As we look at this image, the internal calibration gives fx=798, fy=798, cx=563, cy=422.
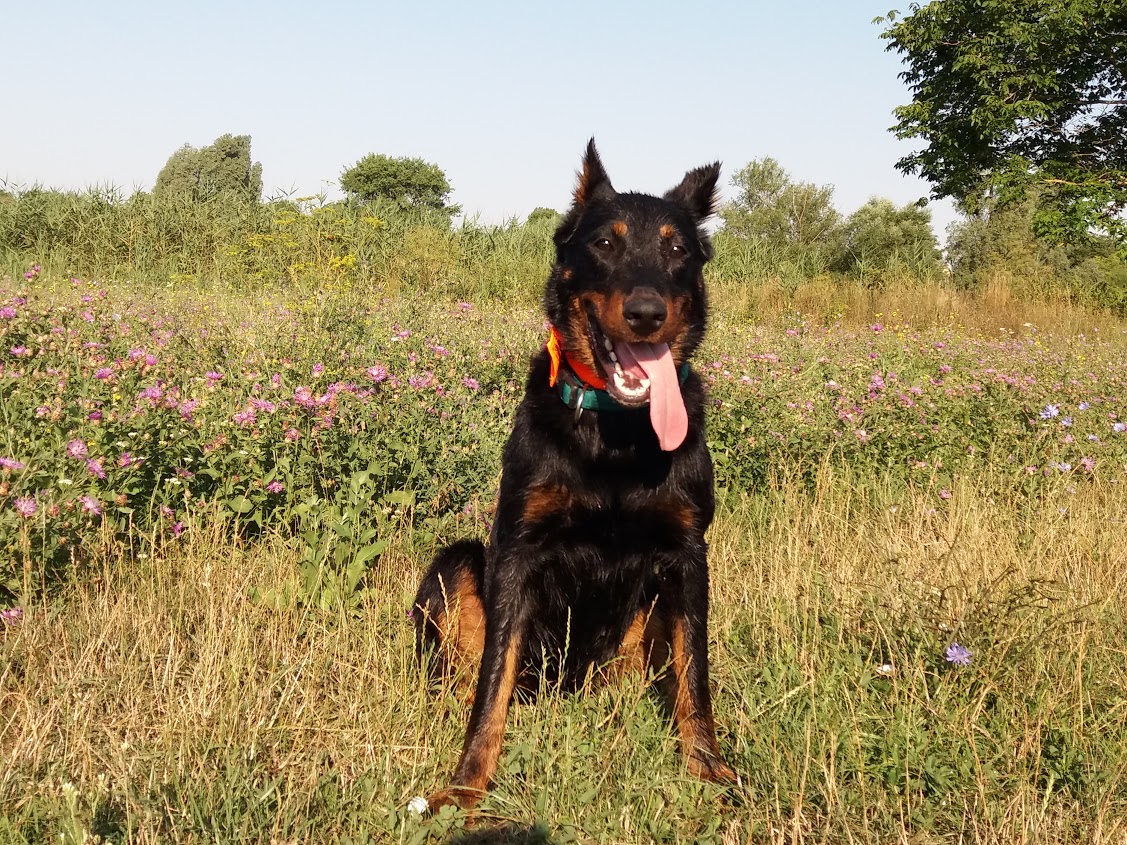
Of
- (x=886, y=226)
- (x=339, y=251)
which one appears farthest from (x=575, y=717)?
(x=886, y=226)

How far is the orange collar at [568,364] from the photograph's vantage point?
97.2 inches

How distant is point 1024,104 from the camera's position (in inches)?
838

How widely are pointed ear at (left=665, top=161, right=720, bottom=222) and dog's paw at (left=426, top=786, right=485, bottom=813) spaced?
6.80ft

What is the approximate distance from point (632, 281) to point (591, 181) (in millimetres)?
698

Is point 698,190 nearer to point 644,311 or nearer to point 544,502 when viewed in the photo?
point 644,311

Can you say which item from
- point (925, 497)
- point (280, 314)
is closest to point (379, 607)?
point (925, 497)

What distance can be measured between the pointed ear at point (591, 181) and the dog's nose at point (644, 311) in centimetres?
74

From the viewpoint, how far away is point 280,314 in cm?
578

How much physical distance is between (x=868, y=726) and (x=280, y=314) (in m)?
4.83

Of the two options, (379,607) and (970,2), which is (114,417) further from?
(970,2)

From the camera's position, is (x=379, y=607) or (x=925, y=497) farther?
(x=925, y=497)

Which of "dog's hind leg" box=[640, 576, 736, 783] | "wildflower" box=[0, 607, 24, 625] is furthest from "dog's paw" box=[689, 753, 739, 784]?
"wildflower" box=[0, 607, 24, 625]

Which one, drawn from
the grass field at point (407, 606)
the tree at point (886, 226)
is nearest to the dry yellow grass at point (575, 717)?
the grass field at point (407, 606)

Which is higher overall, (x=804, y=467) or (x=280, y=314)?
(x=280, y=314)
